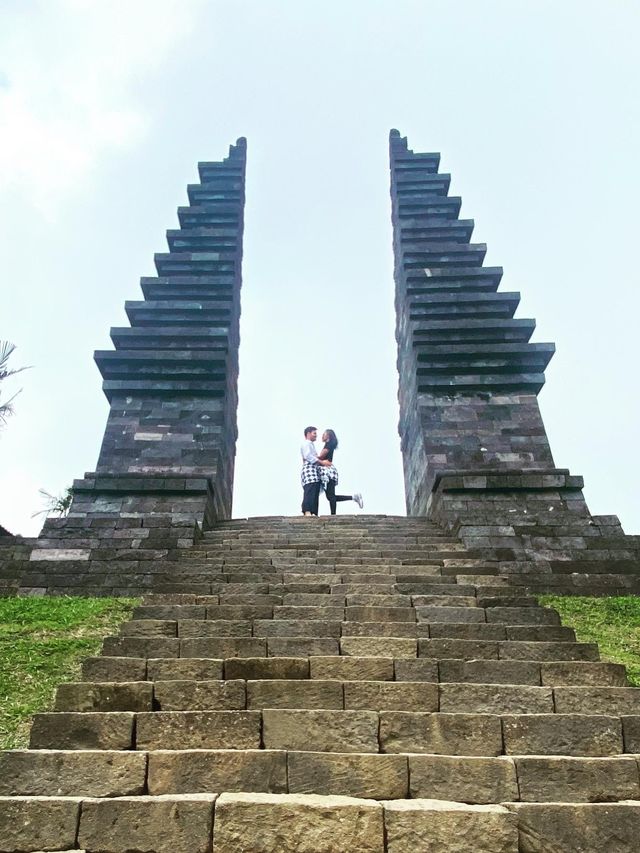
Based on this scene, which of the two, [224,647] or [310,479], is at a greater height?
[310,479]

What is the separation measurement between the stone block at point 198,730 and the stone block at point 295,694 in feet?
0.93

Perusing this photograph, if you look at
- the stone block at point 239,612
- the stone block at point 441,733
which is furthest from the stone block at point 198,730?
the stone block at point 239,612

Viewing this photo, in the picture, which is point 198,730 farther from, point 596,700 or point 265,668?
point 596,700

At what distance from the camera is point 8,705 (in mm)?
4875

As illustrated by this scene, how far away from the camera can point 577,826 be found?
11.5 feet

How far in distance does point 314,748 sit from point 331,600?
93.3 inches

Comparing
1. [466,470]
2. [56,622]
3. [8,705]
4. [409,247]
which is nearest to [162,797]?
[8,705]

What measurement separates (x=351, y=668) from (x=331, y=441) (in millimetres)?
7371

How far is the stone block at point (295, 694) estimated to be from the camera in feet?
14.9

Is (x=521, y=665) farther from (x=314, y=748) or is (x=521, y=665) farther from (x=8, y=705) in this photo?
(x=8, y=705)

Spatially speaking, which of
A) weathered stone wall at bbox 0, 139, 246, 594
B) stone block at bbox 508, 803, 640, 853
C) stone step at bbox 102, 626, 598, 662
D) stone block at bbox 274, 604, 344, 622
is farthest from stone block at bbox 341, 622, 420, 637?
weathered stone wall at bbox 0, 139, 246, 594

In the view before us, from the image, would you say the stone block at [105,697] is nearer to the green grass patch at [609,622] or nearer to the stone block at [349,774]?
the stone block at [349,774]

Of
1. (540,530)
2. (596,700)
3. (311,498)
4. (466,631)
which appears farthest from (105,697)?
(311,498)

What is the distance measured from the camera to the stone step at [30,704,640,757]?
4.19 m
